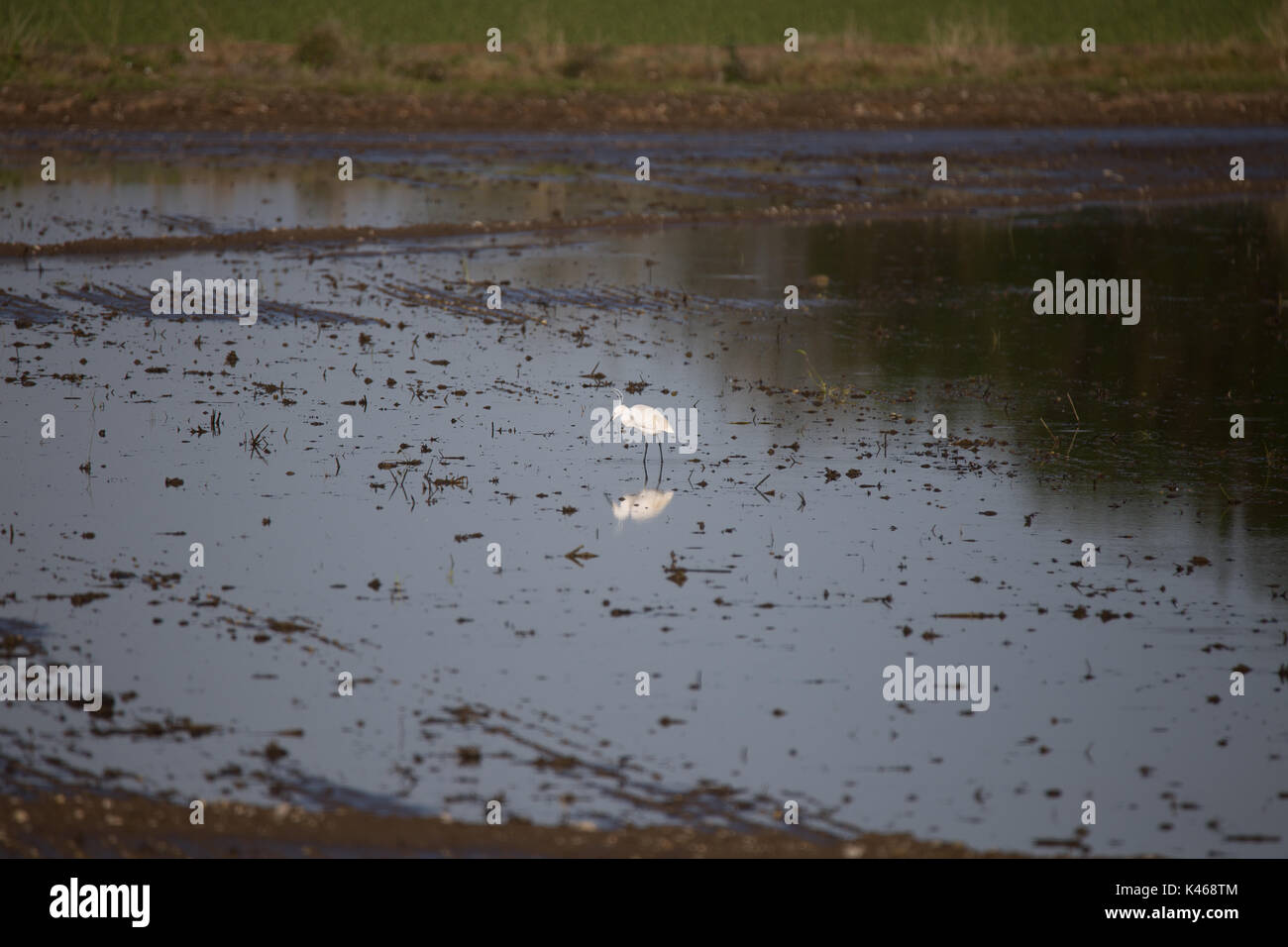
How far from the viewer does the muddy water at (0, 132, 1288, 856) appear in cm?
750

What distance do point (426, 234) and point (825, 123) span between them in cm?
1677

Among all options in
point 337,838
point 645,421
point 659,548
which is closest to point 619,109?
point 645,421

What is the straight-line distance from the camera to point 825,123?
3788cm

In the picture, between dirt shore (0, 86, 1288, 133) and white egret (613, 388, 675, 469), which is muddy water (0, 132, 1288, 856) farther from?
dirt shore (0, 86, 1288, 133)

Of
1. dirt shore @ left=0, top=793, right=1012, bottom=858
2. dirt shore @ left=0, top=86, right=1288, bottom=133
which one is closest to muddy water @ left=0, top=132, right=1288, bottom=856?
dirt shore @ left=0, top=793, right=1012, bottom=858

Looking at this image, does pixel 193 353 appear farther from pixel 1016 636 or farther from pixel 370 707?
pixel 1016 636

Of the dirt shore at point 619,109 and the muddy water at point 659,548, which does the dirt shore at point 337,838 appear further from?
the dirt shore at point 619,109

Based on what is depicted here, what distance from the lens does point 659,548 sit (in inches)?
418

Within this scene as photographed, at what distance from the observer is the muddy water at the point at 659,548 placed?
7.50 metres

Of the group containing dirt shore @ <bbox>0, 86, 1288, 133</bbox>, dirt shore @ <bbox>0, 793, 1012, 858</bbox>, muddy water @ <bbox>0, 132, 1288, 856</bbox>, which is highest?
dirt shore @ <bbox>0, 86, 1288, 133</bbox>

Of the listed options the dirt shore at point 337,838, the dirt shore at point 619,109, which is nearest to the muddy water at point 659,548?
the dirt shore at point 337,838

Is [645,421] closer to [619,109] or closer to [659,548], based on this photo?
[659,548]

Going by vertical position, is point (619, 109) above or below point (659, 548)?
above
